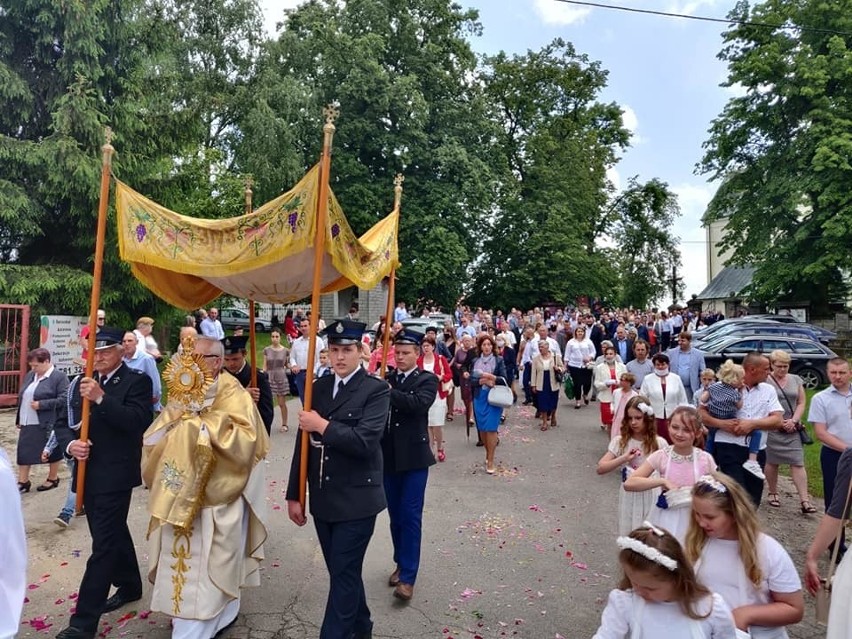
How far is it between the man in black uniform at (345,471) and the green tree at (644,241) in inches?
1519

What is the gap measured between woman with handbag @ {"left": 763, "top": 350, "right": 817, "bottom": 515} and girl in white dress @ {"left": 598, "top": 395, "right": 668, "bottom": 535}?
8.95ft

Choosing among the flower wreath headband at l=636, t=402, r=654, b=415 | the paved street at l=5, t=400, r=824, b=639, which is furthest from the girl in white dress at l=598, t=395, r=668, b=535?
the paved street at l=5, t=400, r=824, b=639

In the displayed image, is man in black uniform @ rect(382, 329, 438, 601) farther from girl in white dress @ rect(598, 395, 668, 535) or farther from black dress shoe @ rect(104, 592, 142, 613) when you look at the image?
black dress shoe @ rect(104, 592, 142, 613)

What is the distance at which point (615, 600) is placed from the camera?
96.3 inches

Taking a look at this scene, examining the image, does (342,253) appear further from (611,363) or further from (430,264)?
(430,264)

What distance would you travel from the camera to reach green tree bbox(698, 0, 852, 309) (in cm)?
2459

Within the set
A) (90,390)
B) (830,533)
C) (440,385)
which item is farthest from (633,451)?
(440,385)

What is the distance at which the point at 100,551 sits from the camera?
4090 millimetres

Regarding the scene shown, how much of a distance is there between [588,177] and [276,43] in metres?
18.9

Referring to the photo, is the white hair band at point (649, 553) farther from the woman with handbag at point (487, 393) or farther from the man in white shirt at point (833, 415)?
the woman with handbag at point (487, 393)

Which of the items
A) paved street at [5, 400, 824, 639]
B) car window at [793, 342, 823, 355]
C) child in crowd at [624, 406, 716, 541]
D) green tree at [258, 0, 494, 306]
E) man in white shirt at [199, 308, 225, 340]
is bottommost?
paved street at [5, 400, 824, 639]

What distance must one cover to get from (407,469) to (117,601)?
7.87 feet

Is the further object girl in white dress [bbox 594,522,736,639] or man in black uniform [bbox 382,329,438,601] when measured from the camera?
man in black uniform [bbox 382,329,438,601]

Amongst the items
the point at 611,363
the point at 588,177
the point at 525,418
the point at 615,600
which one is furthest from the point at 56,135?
the point at 588,177
